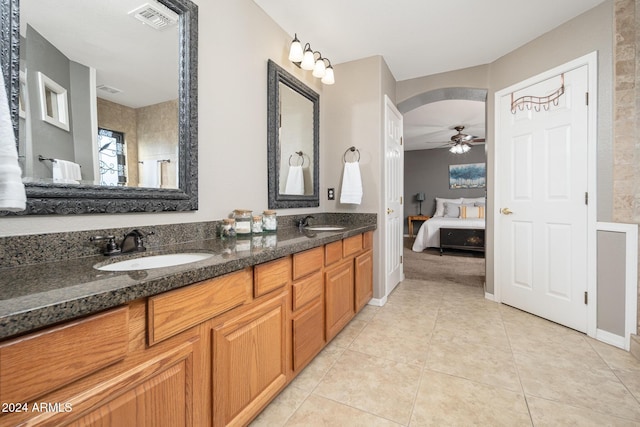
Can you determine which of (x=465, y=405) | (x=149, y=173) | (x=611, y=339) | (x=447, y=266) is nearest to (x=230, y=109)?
(x=149, y=173)

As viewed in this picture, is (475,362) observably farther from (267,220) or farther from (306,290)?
(267,220)

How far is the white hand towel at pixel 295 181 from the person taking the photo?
2.33 m

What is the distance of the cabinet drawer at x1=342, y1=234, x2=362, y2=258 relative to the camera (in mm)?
2046

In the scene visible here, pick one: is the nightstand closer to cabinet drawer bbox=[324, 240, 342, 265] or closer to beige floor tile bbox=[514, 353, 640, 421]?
beige floor tile bbox=[514, 353, 640, 421]

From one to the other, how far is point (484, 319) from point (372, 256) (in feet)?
3.57

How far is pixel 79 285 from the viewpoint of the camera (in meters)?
0.68

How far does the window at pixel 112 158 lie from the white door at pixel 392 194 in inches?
85.9

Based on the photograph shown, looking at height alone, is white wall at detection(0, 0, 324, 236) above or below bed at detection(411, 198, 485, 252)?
above

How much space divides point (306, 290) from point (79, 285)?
3.44 ft

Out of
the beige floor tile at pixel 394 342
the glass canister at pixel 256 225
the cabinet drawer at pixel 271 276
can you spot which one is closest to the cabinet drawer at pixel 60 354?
the cabinet drawer at pixel 271 276

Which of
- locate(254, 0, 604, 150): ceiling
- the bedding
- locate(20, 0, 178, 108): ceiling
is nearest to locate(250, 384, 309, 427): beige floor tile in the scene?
locate(20, 0, 178, 108): ceiling

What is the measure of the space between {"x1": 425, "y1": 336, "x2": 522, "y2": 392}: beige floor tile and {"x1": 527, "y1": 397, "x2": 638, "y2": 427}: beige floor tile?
141mm

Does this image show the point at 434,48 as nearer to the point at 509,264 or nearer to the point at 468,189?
the point at 509,264

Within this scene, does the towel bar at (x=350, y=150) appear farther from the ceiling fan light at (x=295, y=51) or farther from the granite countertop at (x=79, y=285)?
the granite countertop at (x=79, y=285)
